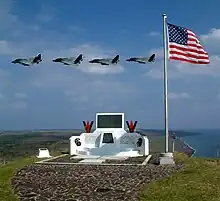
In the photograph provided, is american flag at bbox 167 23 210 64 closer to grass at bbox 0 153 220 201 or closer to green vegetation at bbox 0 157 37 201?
grass at bbox 0 153 220 201

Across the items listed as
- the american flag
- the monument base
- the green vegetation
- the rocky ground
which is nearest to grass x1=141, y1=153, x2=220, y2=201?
the rocky ground

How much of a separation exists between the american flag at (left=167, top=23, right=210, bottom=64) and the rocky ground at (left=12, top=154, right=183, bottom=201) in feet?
15.8

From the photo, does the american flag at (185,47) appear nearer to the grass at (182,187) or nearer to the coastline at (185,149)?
the grass at (182,187)

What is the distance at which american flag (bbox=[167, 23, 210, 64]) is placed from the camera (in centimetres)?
1712

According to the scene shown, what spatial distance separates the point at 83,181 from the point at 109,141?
31.8ft

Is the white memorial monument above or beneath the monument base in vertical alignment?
above

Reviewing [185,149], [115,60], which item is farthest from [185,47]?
[185,149]

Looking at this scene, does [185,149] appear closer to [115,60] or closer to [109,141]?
[109,141]

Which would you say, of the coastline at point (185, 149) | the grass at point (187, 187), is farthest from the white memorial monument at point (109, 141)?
the grass at point (187, 187)

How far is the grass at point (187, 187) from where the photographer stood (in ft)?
34.0

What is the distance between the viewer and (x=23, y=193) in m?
11.1

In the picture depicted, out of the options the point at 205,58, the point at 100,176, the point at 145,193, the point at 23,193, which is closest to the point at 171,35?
the point at 205,58

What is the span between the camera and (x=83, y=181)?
12.8 metres

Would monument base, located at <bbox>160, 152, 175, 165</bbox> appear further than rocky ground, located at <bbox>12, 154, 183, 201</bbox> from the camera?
Yes
